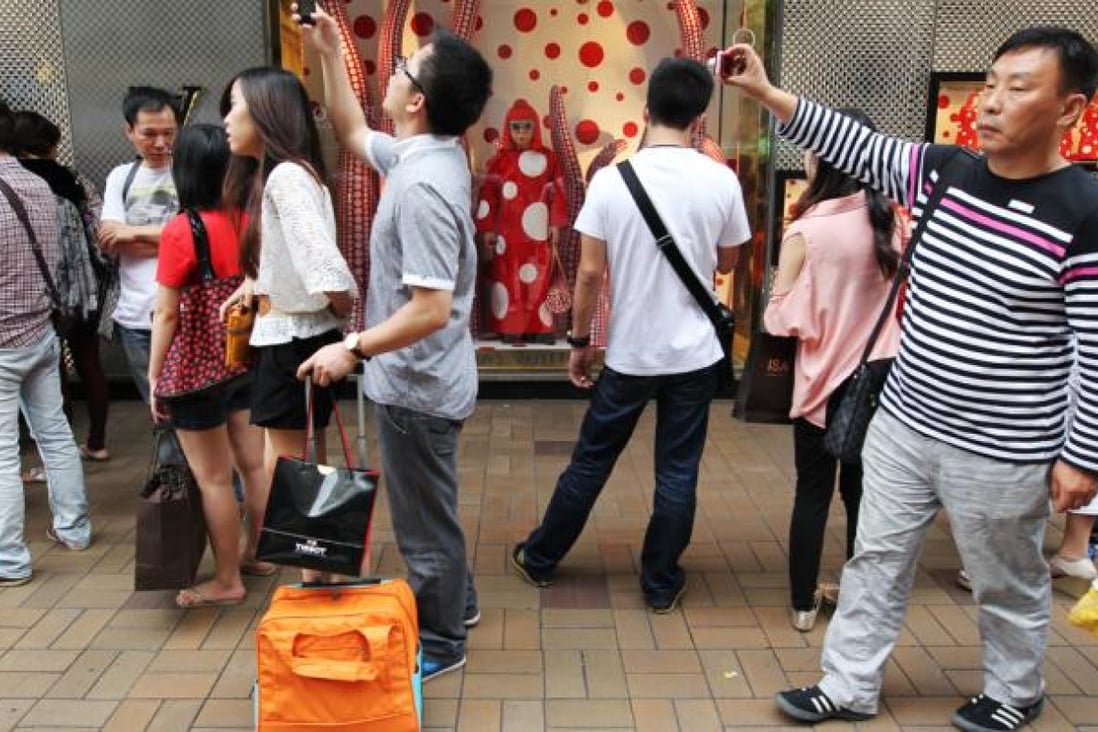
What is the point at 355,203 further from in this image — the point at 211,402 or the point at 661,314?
the point at 661,314

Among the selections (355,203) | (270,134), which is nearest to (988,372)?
(270,134)

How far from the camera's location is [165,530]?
130 inches

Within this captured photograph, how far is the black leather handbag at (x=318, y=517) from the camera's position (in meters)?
2.49

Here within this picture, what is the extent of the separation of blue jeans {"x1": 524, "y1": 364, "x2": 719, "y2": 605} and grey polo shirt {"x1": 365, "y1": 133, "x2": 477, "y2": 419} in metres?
0.72

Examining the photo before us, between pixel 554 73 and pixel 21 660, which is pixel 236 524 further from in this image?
pixel 554 73

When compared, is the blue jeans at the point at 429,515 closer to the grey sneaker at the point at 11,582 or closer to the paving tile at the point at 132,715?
the paving tile at the point at 132,715

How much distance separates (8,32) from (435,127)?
443 centimetres

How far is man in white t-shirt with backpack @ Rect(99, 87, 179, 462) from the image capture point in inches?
165

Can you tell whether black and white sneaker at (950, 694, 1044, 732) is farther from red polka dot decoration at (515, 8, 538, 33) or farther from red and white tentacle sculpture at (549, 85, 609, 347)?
red polka dot decoration at (515, 8, 538, 33)

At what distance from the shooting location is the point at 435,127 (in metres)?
2.71

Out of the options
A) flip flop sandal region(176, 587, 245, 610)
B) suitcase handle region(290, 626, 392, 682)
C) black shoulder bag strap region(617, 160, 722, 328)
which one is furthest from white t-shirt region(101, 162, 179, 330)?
suitcase handle region(290, 626, 392, 682)

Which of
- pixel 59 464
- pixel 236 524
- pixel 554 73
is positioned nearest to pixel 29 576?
pixel 59 464

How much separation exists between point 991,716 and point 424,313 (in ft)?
6.54

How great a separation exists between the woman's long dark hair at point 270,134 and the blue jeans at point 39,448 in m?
1.29
